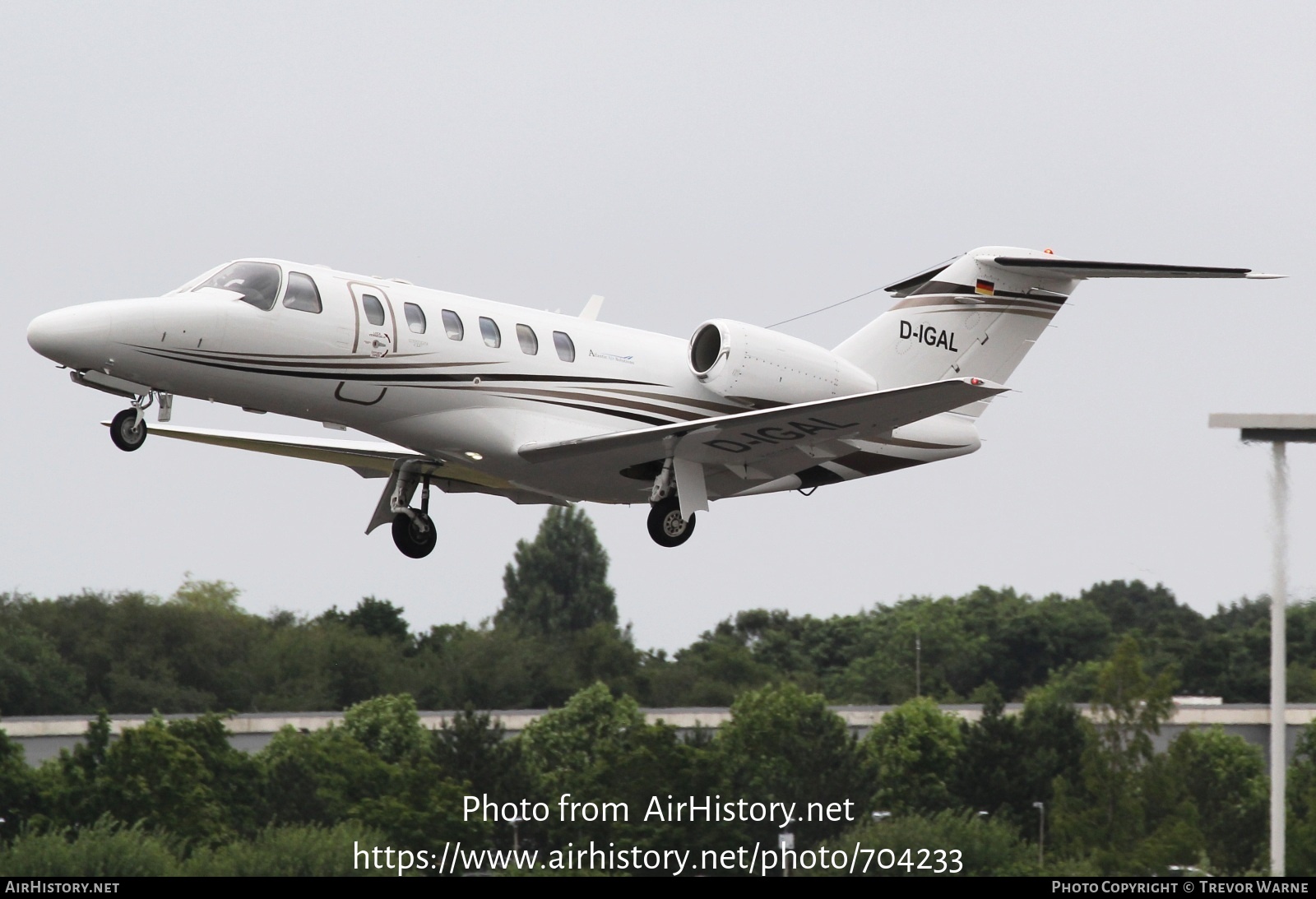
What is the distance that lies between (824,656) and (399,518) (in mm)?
71384

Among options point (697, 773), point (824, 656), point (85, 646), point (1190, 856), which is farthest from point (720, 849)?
point (824, 656)

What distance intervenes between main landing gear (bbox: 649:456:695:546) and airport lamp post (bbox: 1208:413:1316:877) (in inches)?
245

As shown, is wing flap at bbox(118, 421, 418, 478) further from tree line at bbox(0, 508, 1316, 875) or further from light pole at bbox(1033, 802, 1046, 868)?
light pole at bbox(1033, 802, 1046, 868)

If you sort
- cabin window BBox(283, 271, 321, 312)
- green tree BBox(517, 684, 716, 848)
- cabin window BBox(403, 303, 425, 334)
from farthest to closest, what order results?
green tree BBox(517, 684, 716, 848) → cabin window BBox(403, 303, 425, 334) → cabin window BBox(283, 271, 321, 312)

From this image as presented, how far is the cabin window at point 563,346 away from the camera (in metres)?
20.5

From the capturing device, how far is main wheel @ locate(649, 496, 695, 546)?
20.6 meters

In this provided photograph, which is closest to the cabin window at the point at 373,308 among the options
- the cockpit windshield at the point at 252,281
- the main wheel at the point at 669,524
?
the cockpit windshield at the point at 252,281

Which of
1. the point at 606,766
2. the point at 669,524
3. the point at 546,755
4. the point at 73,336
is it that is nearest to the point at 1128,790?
the point at 606,766

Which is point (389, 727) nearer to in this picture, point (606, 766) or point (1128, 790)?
point (606, 766)

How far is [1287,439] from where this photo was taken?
19.9 m

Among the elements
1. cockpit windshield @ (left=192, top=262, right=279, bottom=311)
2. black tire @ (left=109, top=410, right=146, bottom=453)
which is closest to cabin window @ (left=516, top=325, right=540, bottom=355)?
cockpit windshield @ (left=192, top=262, right=279, bottom=311)

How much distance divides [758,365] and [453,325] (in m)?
A: 3.82

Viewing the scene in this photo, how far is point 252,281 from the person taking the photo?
18.7m

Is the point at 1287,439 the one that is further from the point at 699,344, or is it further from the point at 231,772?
the point at 231,772
